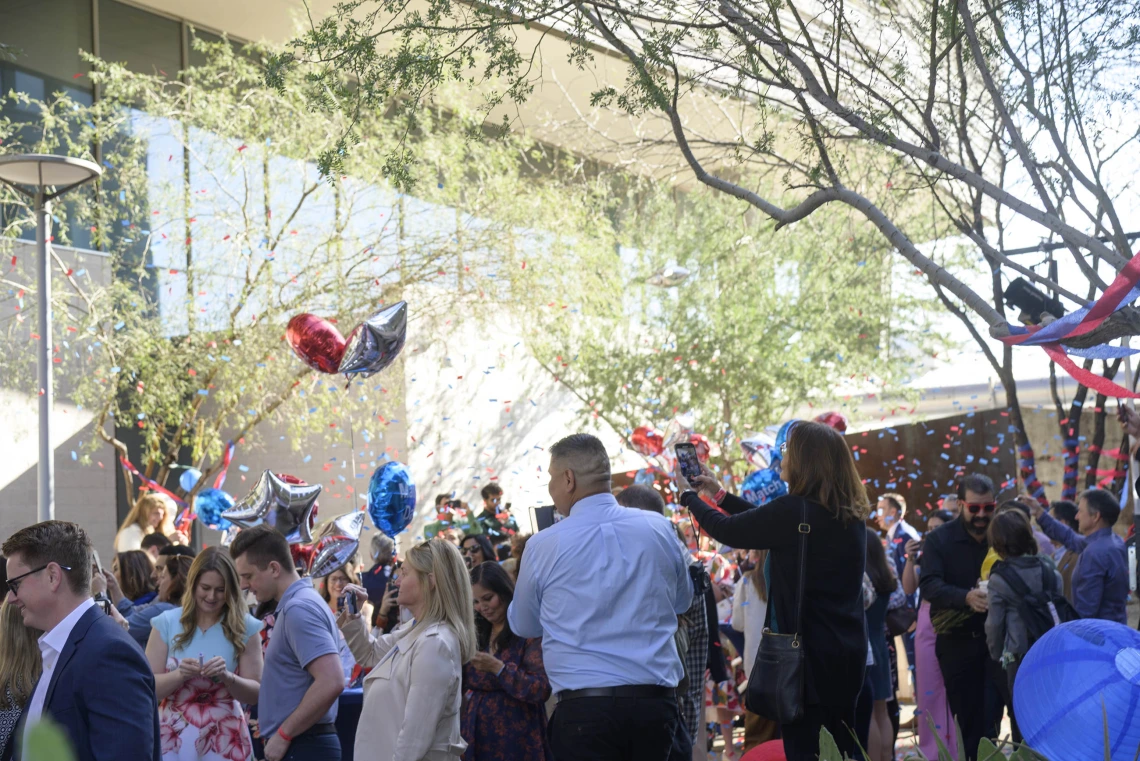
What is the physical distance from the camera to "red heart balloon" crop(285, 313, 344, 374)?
911 centimetres

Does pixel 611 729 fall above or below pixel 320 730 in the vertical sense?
above

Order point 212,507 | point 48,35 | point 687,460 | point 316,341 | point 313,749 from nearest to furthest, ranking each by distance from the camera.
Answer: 1. point 313,749
2. point 687,460
3. point 316,341
4. point 212,507
5. point 48,35

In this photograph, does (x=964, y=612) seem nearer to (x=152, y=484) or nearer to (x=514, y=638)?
(x=514, y=638)

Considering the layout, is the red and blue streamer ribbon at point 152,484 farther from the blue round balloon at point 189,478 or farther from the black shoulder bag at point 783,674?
the black shoulder bag at point 783,674

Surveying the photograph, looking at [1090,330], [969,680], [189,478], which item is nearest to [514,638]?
[1090,330]

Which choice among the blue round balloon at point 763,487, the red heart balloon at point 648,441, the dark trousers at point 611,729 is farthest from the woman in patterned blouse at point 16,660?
the red heart balloon at point 648,441

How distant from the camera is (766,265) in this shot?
19859 millimetres

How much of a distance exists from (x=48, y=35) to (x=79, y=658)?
54.3ft

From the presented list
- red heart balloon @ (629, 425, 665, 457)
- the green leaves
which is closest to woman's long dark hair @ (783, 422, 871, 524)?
the green leaves

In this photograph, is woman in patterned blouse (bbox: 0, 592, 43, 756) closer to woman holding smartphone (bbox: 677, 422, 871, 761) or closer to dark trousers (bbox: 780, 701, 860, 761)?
woman holding smartphone (bbox: 677, 422, 871, 761)

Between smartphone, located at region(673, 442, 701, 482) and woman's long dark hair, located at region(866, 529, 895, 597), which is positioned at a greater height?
smartphone, located at region(673, 442, 701, 482)

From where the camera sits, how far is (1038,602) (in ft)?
20.0

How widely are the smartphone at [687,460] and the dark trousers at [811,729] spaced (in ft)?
3.44

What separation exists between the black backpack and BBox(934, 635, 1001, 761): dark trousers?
70cm
